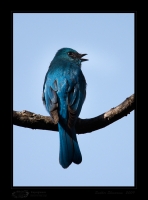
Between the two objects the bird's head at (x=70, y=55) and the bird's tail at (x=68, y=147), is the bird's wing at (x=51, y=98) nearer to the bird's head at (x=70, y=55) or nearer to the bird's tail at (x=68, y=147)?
the bird's tail at (x=68, y=147)

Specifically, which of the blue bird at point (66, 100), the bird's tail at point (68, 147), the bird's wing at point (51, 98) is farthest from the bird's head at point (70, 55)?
the bird's tail at point (68, 147)

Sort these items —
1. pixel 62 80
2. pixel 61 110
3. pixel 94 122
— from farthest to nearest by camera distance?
pixel 62 80 → pixel 61 110 → pixel 94 122

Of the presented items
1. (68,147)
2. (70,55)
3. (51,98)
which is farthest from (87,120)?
(70,55)

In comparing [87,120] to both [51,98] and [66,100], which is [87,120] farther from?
[51,98]
